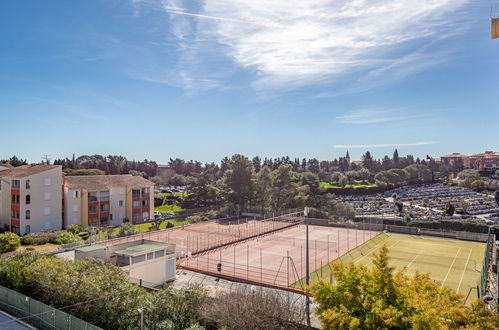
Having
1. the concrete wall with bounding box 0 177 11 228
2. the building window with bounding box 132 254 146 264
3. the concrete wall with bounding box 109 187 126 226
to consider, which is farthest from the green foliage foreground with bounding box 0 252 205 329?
the concrete wall with bounding box 109 187 126 226

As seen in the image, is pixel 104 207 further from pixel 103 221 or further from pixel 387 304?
pixel 387 304

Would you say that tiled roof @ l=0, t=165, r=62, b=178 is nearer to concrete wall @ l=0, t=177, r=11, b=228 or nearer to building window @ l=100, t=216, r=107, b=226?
concrete wall @ l=0, t=177, r=11, b=228

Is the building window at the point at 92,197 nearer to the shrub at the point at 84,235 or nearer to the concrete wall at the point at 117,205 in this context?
the concrete wall at the point at 117,205

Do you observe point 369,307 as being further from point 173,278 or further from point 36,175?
point 36,175

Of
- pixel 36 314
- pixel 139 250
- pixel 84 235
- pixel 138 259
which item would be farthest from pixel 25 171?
pixel 36 314

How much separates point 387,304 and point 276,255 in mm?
26916

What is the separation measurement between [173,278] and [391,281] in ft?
68.3

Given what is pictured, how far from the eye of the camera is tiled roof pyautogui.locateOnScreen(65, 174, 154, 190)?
52.5 m

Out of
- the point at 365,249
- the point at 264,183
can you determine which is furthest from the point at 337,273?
the point at 264,183

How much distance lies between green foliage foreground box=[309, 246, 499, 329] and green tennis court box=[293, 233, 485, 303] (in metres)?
14.7

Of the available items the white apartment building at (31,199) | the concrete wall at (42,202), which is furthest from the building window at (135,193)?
the concrete wall at (42,202)

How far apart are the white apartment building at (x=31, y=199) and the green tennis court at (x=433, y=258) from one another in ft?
120

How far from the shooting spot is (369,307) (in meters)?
11.7

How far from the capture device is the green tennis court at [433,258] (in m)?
31.0
